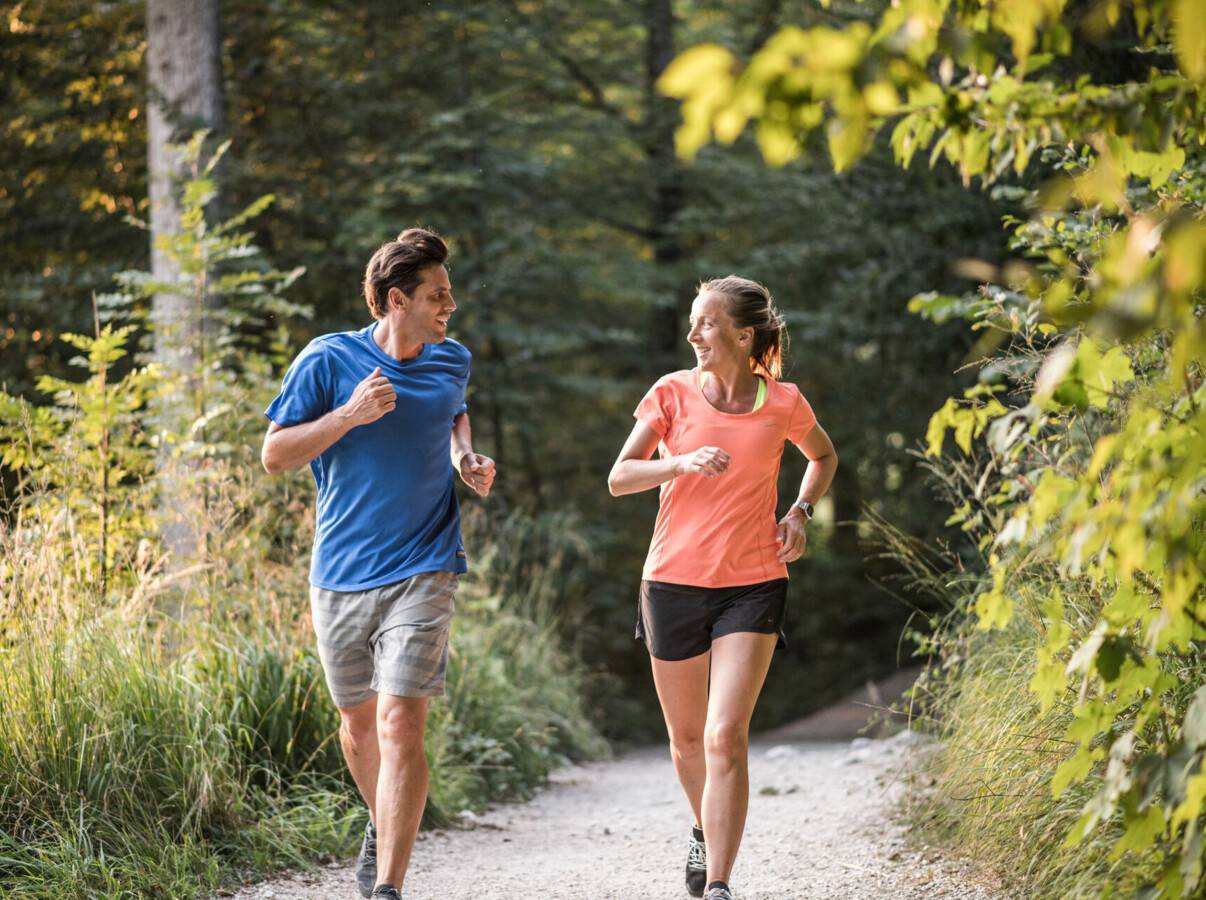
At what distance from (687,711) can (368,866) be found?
127 cm

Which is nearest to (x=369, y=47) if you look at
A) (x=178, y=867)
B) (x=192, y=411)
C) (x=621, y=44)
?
(x=621, y=44)

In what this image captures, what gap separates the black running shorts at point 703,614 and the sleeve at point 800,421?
0.55m

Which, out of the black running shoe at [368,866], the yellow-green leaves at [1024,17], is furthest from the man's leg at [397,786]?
the yellow-green leaves at [1024,17]

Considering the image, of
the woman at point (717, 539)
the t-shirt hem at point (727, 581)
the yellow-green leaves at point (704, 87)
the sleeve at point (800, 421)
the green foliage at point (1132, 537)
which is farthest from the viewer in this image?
the sleeve at point (800, 421)

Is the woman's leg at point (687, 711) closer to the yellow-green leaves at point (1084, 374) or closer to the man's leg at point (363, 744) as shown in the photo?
the man's leg at point (363, 744)

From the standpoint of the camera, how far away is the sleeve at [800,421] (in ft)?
12.7

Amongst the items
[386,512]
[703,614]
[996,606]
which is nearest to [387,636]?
[386,512]

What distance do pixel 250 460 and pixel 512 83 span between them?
9057 mm

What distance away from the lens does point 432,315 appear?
3.77m

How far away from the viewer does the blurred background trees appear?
35.9 feet

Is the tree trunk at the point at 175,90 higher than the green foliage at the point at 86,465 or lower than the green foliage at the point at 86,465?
higher

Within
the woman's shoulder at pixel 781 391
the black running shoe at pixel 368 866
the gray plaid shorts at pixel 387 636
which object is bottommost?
the black running shoe at pixel 368 866

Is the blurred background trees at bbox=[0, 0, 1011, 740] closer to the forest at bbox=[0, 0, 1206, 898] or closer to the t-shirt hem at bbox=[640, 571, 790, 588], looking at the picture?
the forest at bbox=[0, 0, 1206, 898]

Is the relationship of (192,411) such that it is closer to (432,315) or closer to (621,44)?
(432,315)
